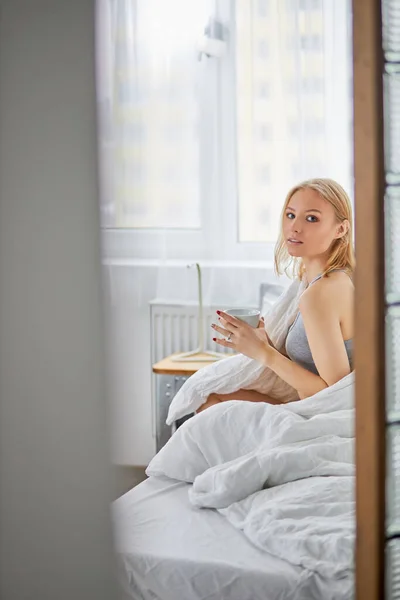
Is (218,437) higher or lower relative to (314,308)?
lower

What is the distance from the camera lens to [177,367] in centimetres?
320

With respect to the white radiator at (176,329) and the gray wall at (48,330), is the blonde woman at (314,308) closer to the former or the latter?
the white radiator at (176,329)

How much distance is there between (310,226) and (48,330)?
134cm

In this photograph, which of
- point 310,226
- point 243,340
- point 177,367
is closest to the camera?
point 243,340

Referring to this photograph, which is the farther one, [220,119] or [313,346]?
[220,119]

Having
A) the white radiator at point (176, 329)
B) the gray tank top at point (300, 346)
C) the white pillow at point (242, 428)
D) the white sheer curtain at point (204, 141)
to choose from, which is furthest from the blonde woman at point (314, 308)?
the white radiator at point (176, 329)

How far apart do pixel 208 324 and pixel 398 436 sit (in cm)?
193

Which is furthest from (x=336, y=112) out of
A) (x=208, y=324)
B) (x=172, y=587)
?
(x=172, y=587)

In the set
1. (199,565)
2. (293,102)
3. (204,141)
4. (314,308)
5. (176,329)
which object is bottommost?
(199,565)

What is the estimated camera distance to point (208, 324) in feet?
11.4

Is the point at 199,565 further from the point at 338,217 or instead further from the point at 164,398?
the point at 164,398

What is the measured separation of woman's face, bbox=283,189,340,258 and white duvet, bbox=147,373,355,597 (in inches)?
18.7

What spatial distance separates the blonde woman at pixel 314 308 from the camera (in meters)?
2.40

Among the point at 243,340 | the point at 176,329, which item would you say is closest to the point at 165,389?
the point at 176,329
